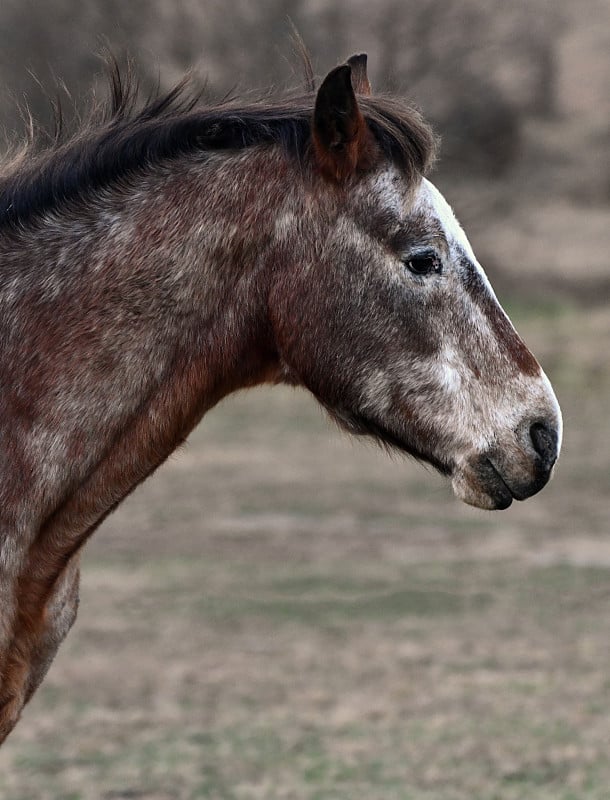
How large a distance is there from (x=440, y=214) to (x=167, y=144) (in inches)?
31.0

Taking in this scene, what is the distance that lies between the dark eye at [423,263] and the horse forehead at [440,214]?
75mm

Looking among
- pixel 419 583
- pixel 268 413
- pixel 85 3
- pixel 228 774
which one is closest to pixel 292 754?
pixel 228 774

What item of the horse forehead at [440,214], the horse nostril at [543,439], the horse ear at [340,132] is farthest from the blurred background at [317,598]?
the horse nostril at [543,439]

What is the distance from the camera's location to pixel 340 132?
3457 mm

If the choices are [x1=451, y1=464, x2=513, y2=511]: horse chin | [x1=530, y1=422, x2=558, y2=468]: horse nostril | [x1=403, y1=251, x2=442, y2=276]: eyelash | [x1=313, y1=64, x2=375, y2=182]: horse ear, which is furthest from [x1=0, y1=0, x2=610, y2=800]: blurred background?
[x1=530, y1=422, x2=558, y2=468]: horse nostril

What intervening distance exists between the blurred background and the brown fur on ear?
202 mm

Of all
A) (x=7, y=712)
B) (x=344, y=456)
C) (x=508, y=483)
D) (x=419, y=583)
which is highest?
(x=508, y=483)

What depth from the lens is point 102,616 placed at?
367 inches

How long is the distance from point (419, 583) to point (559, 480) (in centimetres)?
518

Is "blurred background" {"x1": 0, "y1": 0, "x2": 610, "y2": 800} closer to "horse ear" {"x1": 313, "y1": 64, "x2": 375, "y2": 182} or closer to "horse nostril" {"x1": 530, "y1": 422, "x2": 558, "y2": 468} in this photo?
"horse ear" {"x1": 313, "y1": 64, "x2": 375, "y2": 182}

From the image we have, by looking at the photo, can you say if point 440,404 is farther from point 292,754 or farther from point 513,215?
point 513,215

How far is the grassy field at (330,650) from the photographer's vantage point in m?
6.02

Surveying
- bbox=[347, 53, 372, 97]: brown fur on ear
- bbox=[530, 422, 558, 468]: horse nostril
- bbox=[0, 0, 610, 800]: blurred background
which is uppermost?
bbox=[347, 53, 372, 97]: brown fur on ear

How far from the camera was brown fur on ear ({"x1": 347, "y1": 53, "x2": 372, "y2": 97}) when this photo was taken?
13.0 feet
